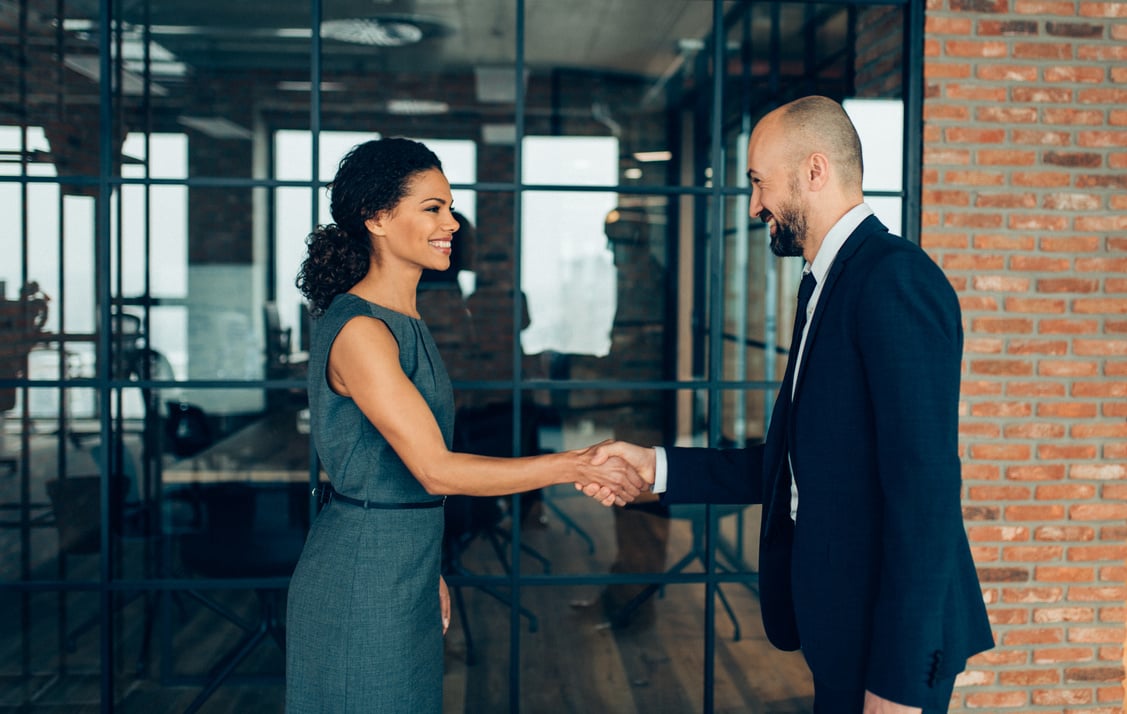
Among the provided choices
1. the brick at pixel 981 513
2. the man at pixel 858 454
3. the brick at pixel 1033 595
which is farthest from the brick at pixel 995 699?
the man at pixel 858 454

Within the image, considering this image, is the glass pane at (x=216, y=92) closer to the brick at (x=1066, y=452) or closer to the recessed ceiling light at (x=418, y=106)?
the recessed ceiling light at (x=418, y=106)

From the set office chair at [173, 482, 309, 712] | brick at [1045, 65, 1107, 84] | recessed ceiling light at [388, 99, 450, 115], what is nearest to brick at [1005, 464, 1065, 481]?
brick at [1045, 65, 1107, 84]

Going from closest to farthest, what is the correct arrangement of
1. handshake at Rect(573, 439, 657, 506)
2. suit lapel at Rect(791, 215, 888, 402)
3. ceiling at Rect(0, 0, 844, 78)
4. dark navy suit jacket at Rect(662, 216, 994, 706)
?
dark navy suit jacket at Rect(662, 216, 994, 706)
suit lapel at Rect(791, 215, 888, 402)
handshake at Rect(573, 439, 657, 506)
ceiling at Rect(0, 0, 844, 78)

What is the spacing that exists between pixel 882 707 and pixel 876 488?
13.7 inches

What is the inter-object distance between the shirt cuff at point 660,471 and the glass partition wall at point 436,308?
0.46 metres

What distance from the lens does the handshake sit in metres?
2.13

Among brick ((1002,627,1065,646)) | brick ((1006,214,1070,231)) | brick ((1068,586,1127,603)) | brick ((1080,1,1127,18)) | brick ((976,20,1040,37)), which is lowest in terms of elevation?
brick ((1002,627,1065,646))

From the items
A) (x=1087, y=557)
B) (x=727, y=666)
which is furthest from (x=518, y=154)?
(x=727, y=666)

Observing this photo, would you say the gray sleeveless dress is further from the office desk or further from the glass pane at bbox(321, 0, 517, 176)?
the glass pane at bbox(321, 0, 517, 176)

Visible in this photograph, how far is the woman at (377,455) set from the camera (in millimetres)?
1795

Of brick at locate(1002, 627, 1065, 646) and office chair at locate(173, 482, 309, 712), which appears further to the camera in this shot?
office chair at locate(173, 482, 309, 712)

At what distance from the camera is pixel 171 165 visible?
29.3ft

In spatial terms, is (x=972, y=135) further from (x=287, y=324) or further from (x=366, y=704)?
(x=287, y=324)

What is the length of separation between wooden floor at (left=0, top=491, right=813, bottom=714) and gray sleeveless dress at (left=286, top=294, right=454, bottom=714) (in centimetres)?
169
